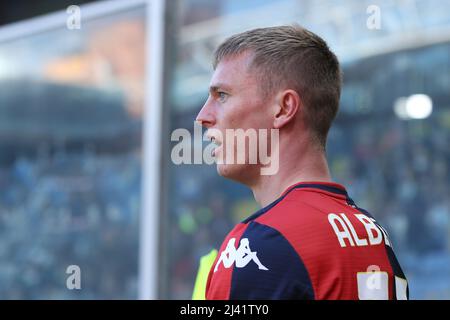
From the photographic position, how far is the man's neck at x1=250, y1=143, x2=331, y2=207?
176 cm

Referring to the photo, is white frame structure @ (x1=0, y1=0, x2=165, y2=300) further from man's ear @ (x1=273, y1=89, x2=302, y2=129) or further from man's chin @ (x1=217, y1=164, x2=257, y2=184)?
man's ear @ (x1=273, y1=89, x2=302, y2=129)

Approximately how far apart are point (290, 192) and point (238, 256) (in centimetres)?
25

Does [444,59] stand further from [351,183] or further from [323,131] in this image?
[323,131]

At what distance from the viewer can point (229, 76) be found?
1.78 metres

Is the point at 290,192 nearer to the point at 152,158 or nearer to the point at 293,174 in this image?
the point at 293,174

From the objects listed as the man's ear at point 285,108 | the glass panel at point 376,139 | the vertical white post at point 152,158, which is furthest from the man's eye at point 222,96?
the vertical white post at point 152,158

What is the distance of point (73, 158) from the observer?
Answer: 5363mm

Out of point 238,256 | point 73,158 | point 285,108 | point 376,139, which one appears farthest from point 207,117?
point 73,158

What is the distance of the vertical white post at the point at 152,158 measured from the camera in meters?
4.91

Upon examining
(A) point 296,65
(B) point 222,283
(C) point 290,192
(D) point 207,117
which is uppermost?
(A) point 296,65

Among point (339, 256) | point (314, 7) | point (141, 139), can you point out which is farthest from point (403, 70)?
point (339, 256)

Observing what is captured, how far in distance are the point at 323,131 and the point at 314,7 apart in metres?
2.83

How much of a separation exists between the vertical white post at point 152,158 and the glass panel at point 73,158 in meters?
0.08

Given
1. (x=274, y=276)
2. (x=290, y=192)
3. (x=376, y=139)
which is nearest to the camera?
(x=274, y=276)
